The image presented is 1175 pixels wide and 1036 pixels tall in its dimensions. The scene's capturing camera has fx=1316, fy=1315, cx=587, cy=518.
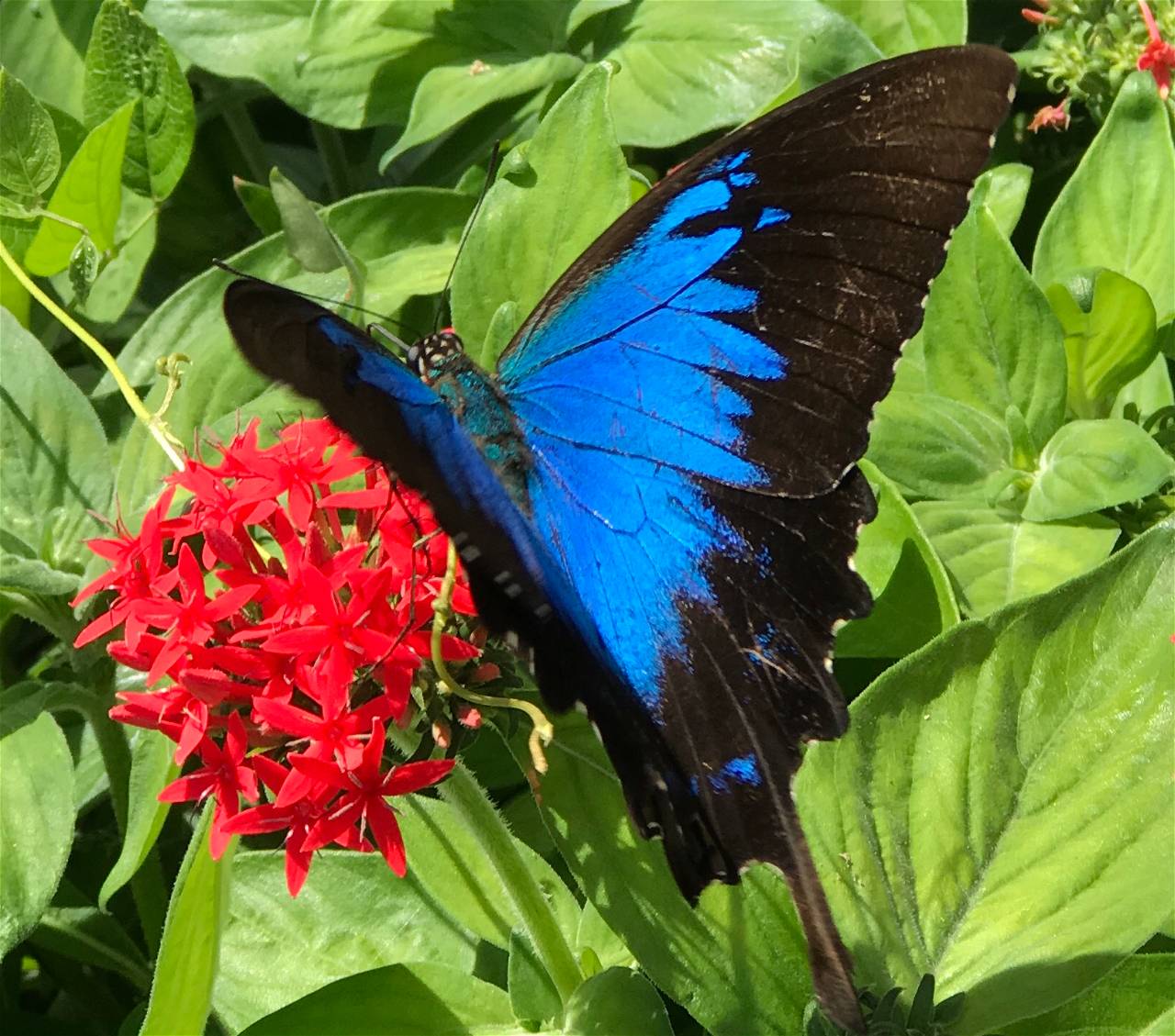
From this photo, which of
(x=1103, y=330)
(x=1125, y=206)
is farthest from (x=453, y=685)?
(x=1125, y=206)

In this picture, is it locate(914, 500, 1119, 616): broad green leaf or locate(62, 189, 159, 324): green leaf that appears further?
locate(62, 189, 159, 324): green leaf

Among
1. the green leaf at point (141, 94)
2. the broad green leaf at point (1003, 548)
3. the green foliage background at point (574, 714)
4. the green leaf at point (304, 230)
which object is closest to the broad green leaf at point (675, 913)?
the green foliage background at point (574, 714)

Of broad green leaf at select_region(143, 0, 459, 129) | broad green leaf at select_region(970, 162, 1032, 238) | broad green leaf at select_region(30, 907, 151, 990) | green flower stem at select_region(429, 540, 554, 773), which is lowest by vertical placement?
broad green leaf at select_region(30, 907, 151, 990)

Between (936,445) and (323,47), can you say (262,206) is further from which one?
(936,445)

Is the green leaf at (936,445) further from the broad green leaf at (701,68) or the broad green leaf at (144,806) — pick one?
the broad green leaf at (144,806)

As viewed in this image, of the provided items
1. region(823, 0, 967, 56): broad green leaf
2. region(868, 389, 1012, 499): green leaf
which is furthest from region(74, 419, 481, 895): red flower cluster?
region(823, 0, 967, 56): broad green leaf

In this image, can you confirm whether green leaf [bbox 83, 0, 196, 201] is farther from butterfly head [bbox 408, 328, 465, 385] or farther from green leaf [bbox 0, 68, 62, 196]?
butterfly head [bbox 408, 328, 465, 385]
